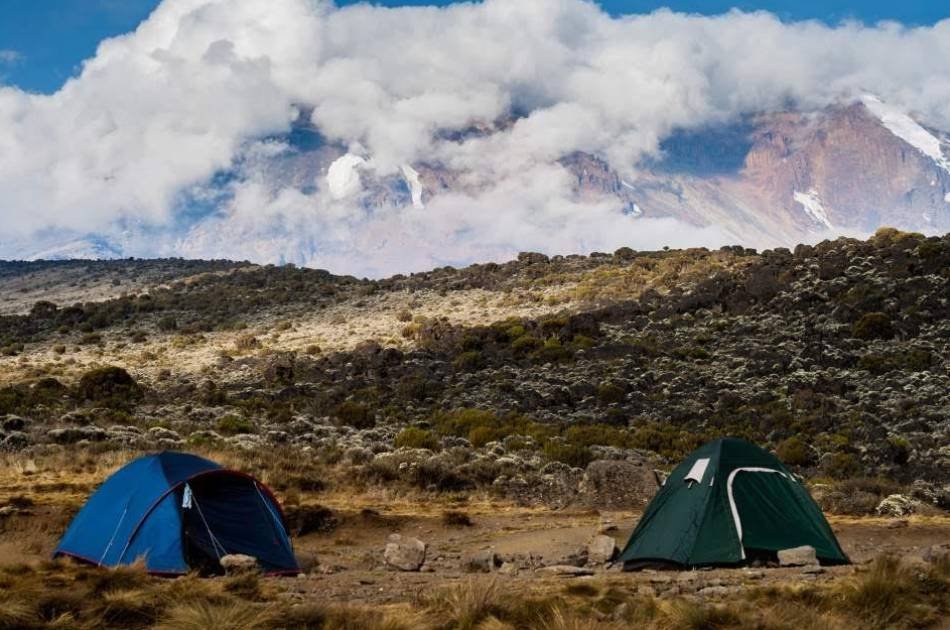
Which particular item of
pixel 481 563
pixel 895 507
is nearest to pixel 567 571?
pixel 481 563

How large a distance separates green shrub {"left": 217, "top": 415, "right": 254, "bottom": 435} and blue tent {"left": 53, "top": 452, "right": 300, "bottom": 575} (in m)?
14.4

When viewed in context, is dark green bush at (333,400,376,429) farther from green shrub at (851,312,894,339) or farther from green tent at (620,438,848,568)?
green shrub at (851,312,894,339)

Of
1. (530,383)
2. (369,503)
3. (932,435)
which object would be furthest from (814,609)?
(530,383)

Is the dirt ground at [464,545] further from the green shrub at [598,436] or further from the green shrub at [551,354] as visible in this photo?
the green shrub at [551,354]

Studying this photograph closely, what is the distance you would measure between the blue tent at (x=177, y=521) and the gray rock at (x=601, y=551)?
4.73 meters

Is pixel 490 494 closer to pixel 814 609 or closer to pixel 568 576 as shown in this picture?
pixel 568 576

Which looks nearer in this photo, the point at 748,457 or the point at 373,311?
the point at 748,457

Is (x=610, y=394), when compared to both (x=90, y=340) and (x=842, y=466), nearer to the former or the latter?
(x=842, y=466)

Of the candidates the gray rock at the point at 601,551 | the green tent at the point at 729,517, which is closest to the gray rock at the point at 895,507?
the green tent at the point at 729,517

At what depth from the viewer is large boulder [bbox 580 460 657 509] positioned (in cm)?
2006

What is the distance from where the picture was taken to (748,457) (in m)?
13.1

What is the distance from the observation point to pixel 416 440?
25.7m

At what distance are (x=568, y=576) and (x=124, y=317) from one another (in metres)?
60.7

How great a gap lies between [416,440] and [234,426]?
21.1ft
